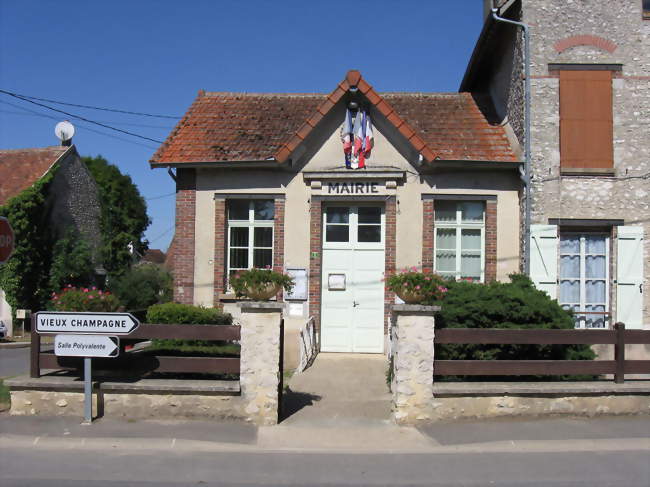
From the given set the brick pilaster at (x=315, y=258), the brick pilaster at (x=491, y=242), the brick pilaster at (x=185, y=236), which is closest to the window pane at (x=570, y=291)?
the brick pilaster at (x=491, y=242)

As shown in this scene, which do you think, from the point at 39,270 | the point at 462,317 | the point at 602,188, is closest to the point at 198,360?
the point at 462,317

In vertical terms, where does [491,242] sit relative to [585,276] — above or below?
above

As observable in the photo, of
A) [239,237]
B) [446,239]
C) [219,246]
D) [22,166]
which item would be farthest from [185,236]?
[22,166]

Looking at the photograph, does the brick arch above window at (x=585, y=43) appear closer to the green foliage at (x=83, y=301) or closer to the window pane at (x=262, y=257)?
the window pane at (x=262, y=257)

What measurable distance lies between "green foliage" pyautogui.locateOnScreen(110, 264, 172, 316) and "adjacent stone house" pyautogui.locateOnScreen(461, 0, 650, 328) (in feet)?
55.7

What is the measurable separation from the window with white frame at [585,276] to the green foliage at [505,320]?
2.88 m

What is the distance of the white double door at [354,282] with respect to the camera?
11.8m

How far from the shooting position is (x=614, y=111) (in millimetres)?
11219

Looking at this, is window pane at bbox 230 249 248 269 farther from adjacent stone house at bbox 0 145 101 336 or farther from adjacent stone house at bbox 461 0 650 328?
adjacent stone house at bbox 0 145 101 336

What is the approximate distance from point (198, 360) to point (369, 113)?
6.45m

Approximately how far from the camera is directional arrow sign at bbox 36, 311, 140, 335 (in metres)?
7.23

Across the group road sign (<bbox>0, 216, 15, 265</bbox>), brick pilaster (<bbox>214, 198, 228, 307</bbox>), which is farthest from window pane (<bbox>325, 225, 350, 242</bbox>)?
road sign (<bbox>0, 216, 15, 265</bbox>)

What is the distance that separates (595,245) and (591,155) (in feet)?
5.57

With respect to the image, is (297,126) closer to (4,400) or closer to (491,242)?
(491,242)
